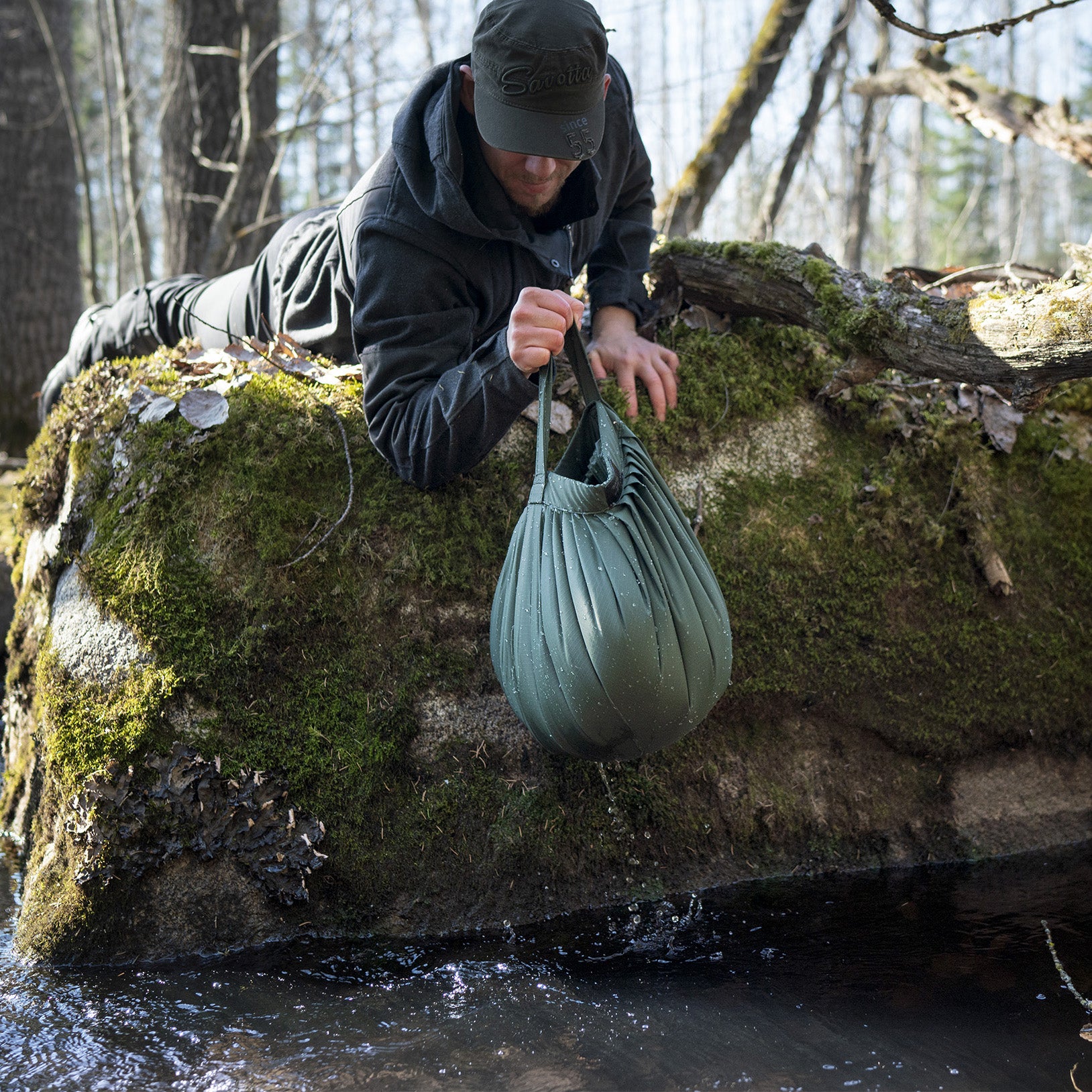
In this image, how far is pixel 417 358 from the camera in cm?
248

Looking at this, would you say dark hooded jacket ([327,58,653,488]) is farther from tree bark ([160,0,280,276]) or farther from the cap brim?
tree bark ([160,0,280,276])

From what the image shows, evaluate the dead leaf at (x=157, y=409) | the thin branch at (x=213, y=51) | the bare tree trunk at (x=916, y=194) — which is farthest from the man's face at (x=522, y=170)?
the bare tree trunk at (x=916, y=194)

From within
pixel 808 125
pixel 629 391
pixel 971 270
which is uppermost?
pixel 808 125

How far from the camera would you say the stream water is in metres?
1.78

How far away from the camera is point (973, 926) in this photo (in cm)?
239

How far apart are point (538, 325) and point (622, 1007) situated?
1614mm

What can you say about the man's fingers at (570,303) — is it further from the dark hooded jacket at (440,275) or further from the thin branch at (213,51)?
the thin branch at (213,51)

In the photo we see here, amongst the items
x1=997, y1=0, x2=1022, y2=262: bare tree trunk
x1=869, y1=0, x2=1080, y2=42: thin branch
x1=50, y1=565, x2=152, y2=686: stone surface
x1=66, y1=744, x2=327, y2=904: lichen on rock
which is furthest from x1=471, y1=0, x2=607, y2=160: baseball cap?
x1=997, y1=0, x2=1022, y2=262: bare tree trunk

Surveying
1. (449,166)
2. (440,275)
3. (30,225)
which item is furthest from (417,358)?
(30,225)

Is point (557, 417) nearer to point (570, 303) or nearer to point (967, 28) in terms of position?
point (570, 303)

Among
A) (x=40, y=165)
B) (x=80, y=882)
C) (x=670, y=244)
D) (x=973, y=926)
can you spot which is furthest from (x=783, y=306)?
(x=40, y=165)

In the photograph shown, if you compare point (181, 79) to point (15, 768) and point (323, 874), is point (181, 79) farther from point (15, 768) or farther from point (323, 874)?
point (323, 874)

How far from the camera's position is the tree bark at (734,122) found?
538 centimetres

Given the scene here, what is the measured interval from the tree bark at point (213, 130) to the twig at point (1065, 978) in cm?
571
